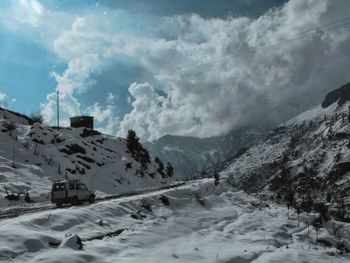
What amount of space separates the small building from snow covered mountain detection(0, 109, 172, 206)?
2191 centimetres

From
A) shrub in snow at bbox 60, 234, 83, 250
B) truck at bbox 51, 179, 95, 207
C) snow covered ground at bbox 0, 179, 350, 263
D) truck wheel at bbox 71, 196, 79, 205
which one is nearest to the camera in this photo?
snow covered ground at bbox 0, 179, 350, 263

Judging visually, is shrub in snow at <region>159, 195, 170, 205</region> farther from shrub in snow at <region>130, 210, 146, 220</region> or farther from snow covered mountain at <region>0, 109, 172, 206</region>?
snow covered mountain at <region>0, 109, 172, 206</region>

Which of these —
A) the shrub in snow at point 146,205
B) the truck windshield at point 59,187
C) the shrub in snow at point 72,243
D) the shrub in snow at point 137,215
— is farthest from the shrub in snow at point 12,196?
the shrub in snow at point 72,243

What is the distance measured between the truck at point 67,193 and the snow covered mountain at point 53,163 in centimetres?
546

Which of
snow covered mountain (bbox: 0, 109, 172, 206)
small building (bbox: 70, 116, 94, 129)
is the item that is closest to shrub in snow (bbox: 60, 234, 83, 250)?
snow covered mountain (bbox: 0, 109, 172, 206)

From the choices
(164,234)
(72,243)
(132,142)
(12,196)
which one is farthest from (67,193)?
(132,142)

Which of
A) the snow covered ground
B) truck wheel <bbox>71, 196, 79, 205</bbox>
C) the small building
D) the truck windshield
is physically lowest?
the snow covered ground

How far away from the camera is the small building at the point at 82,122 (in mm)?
106188

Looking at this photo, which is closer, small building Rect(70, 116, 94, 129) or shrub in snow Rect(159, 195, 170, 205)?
shrub in snow Rect(159, 195, 170, 205)

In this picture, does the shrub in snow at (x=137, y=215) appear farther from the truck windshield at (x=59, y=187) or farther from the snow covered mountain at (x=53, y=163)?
the snow covered mountain at (x=53, y=163)

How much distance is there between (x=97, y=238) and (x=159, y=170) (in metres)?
76.7

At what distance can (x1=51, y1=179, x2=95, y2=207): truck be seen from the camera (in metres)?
33.8

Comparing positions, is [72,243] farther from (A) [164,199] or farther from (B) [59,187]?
(A) [164,199]

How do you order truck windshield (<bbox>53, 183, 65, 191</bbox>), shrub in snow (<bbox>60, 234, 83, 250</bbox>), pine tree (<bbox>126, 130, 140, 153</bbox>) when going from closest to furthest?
shrub in snow (<bbox>60, 234, 83, 250</bbox>) < truck windshield (<bbox>53, 183, 65, 191</bbox>) < pine tree (<bbox>126, 130, 140, 153</bbox>)
